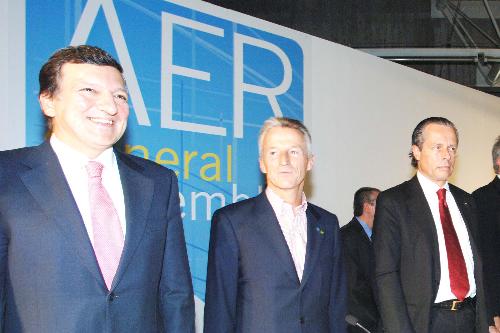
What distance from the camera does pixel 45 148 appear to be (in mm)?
2170

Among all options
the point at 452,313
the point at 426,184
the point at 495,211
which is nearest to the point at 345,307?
the point at 452,313

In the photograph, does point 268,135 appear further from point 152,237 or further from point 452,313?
point 452,313

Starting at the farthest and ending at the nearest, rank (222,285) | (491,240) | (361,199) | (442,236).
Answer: (361,199), (491,240), (442,236), (222,285)

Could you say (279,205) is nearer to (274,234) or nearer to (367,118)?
(274,234)

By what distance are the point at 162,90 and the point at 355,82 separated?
8.44 feet

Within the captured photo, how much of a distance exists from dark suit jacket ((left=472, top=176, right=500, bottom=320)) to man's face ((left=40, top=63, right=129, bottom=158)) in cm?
214

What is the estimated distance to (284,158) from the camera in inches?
115

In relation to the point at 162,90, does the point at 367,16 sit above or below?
above

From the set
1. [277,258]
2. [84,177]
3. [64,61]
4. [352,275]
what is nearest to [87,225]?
[84,177]

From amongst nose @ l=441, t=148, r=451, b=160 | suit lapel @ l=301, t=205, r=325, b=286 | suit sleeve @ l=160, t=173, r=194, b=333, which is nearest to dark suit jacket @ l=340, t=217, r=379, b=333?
nose @ l=441, t=148, r=451, b=160

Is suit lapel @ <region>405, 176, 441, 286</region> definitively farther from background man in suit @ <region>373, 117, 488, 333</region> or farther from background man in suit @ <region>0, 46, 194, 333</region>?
background man in suit @ <region>0, 46, 194, 333</region>

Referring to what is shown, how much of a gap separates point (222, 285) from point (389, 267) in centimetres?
87

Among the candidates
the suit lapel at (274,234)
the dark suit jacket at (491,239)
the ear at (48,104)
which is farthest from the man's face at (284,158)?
the dark suit jacket at (491,239)

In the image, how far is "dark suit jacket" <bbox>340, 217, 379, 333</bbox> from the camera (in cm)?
479
